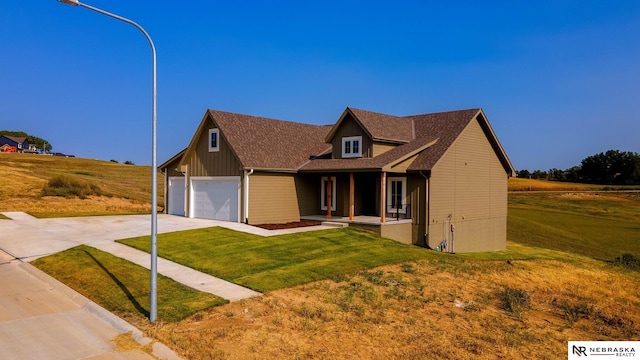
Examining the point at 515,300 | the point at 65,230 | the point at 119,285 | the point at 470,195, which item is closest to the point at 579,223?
the point at 470,195

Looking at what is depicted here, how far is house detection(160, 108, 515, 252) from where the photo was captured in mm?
22594

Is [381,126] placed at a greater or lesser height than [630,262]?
greater

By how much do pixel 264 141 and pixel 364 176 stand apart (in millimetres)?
6247

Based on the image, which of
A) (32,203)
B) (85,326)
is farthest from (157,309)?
(32,203)

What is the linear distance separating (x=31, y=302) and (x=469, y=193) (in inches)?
846

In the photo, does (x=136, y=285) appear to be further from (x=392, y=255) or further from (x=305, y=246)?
(x=392, y=255)

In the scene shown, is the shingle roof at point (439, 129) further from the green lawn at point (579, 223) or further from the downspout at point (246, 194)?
the green lawn at point (579, 223)

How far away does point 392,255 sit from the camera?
16562mm

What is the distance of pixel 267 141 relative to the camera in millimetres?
25828

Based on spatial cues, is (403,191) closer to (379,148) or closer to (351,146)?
(379,148)

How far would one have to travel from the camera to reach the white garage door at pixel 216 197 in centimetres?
2370

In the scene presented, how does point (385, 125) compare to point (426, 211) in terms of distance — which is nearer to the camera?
point (426, 211)

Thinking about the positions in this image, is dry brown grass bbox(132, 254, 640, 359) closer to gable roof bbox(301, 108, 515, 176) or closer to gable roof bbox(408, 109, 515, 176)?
gable roof bbox(301, 108, 515, 176)

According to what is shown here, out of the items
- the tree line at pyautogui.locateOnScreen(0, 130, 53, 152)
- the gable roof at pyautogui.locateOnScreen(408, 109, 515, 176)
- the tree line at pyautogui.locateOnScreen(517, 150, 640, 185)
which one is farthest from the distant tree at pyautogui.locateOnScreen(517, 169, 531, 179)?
the tree line at pyautogui.locateOnScreen(0, 130, 53, 152)
